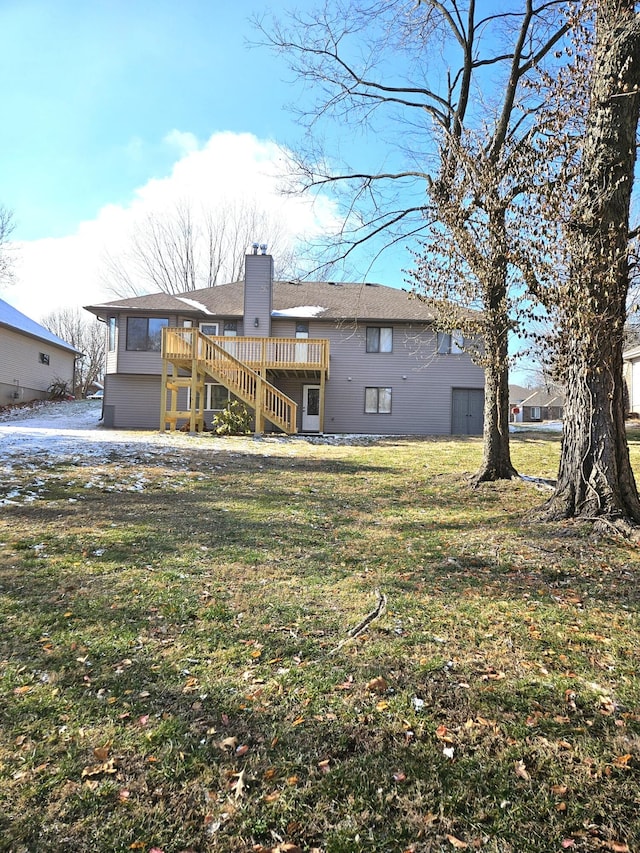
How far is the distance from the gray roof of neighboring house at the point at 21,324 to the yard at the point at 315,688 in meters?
22.3

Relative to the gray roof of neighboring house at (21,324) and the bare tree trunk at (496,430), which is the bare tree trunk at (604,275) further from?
the gray roof of neighboring house at (21,324)

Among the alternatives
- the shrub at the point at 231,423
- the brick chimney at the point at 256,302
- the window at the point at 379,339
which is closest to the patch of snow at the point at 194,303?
the brick chimney at the point at 256,302

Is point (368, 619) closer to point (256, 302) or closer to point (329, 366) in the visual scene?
point (329, 366)

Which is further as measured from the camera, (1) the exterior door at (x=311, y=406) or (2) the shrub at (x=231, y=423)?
(1) the exterior door at (x=311, y=406)

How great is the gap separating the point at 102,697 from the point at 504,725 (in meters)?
1.89

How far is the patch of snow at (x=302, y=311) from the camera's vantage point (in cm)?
1950

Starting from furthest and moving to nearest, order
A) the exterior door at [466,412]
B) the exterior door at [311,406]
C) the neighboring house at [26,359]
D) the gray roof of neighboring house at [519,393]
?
the gray roof of neighboring house at [519,393] < the neighboring house at [26,359] < the exterior door at [466,412] < the exterior door at [311,406]

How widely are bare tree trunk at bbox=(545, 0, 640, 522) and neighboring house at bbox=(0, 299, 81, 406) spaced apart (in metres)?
25.0

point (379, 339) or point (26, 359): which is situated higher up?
point (379, 339)

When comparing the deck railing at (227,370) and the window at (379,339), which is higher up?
the window at (379,339)

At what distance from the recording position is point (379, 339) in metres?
20.0

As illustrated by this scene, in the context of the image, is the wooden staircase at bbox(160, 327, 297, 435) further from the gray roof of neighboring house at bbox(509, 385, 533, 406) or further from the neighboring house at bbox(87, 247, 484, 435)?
the gray roof of neighboring house at bbox(509, 385, 533, 406)

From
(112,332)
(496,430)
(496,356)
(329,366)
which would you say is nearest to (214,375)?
(329,366)

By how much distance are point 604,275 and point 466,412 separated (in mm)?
15980
